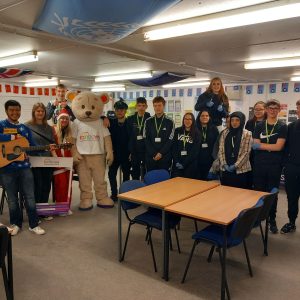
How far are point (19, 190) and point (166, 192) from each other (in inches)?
72.0

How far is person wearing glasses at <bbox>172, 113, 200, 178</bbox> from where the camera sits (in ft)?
12.9

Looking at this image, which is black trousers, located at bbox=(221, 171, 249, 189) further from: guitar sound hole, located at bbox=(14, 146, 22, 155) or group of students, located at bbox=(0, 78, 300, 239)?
guitar sound hole, located at bbox=(14, 146, 22, 155)

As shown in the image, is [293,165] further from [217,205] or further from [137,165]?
[137,165]

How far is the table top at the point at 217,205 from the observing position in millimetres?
2295

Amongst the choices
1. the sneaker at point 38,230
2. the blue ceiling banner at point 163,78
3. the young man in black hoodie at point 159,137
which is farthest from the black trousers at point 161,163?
the blue ceiling banner at point 163,78

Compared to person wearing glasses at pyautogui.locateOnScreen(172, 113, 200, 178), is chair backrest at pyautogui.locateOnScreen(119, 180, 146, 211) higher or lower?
lower

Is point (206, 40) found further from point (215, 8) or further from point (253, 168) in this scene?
point (253, 168)

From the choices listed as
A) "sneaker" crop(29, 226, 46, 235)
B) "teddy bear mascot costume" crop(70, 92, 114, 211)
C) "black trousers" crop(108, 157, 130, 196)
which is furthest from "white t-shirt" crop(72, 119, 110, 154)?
"sneaker" crop(29, 226, 46, 235)

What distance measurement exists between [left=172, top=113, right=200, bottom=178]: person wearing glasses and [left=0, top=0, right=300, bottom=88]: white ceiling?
104cm

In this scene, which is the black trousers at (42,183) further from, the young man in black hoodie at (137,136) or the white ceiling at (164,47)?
the white ceiling at (164,47)

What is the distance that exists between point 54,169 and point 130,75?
344 centimetres

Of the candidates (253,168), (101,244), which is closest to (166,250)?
(101,244)

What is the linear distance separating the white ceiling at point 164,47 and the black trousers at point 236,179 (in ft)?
5.18

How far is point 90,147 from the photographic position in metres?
4.29
